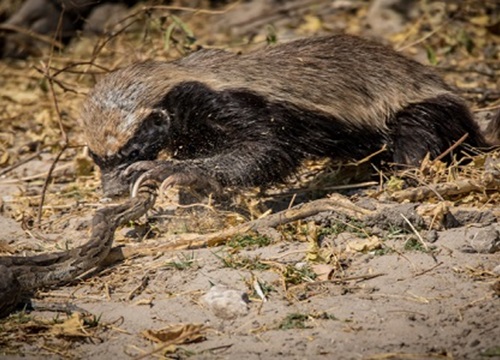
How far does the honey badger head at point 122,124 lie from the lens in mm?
5699

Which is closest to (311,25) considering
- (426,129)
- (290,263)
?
(426,129)

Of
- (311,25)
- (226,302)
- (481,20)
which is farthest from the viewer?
(311,25)

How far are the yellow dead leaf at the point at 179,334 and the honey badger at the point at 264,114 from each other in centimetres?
160

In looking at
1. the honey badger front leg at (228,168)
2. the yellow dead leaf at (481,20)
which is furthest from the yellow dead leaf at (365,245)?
the yellow dead leaf at (481,20)

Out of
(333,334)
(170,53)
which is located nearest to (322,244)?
(333,334)

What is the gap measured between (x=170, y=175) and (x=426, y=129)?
1.89 metres

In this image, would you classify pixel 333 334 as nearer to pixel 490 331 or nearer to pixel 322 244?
pixel 490 331

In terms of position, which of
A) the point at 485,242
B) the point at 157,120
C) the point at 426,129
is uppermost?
the point at 157,120

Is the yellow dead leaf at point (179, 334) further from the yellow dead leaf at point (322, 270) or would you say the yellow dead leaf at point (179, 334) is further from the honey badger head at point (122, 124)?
the honey badger head at point (122, 124)

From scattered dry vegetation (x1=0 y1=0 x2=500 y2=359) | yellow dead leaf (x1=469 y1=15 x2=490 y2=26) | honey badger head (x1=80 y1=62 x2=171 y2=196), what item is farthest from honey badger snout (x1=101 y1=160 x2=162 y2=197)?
yellow dead leaf (x1=469 y1=15 x2=490 y2=26)

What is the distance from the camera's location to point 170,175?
222 inches

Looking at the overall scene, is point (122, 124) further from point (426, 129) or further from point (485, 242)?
point (485, 242)

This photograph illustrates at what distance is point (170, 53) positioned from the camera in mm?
9266

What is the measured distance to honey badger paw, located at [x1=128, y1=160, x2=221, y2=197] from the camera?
5578 mm
